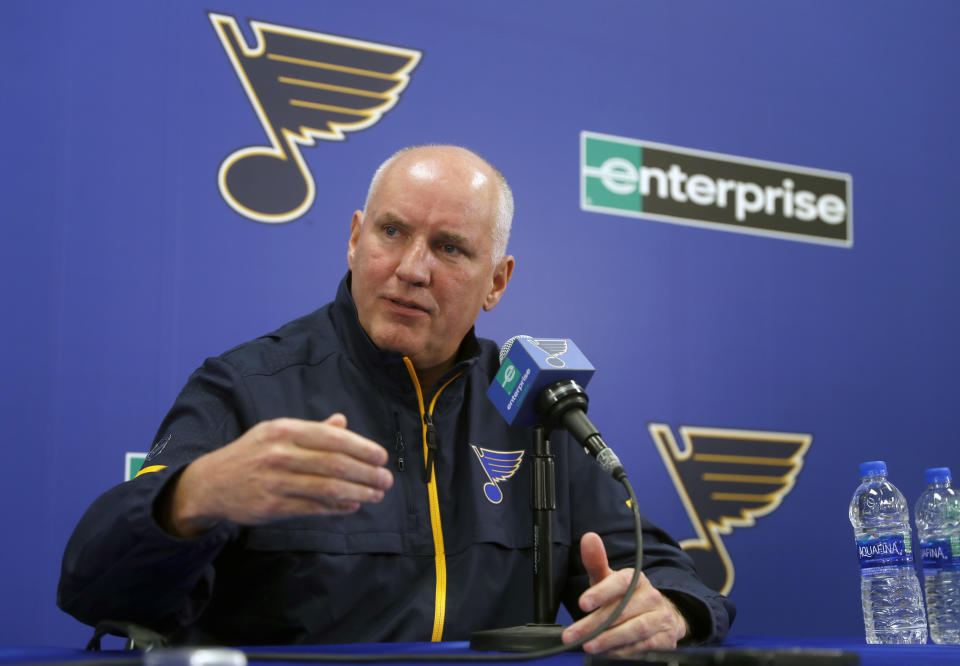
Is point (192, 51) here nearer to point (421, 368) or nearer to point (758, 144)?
point (421, 368)

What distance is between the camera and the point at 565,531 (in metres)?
1.58

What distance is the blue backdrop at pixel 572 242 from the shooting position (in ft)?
6.25

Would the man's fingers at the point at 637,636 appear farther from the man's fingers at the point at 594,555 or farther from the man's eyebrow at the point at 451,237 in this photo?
the man's eyebrow at the point at 451,237

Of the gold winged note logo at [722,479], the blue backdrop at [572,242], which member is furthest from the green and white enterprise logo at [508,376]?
the gold winged note logo at [722,479]

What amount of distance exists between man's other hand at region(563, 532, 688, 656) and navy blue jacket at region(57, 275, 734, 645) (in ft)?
0.40

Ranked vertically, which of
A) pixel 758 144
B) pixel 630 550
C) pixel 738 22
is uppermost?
pixel 738 22

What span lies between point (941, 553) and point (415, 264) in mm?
1090

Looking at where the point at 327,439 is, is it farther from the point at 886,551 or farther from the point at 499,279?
the point at 886,551

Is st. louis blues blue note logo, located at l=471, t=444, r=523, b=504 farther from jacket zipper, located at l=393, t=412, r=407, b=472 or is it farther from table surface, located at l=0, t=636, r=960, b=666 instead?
table surface, located at l=0, t=636, r=960, b=666

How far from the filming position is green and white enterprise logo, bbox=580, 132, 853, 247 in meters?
2.51

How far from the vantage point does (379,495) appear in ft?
3.07

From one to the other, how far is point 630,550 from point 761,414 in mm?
1189

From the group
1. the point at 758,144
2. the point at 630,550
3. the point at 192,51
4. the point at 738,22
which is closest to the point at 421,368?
the point at 630,550

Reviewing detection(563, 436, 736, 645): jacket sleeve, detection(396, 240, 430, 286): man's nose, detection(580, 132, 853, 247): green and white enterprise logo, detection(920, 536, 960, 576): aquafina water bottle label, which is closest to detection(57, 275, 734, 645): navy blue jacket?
detection(563, 436, 736, 645): jacket sleeve
